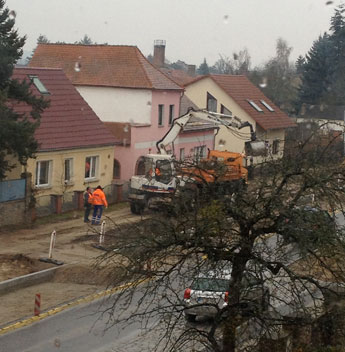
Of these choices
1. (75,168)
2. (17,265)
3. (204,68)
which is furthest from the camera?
(204,68)

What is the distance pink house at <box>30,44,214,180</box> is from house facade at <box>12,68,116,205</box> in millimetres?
2700

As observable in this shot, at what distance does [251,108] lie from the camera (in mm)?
52750

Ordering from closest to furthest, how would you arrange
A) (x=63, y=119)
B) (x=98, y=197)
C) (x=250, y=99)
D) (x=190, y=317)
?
(x=190, y=317) → (x=98, y=197) → (x=63, y=119) → (x=250, y=99)

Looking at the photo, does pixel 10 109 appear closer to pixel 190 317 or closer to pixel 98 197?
pixel 98 197

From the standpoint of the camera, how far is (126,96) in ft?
131

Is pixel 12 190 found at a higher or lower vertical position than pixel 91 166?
lower

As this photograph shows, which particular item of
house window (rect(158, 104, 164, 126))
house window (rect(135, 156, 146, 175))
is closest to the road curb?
house window (rect(135, 156, 146, 175))

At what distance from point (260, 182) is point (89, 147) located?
23496 millimetres

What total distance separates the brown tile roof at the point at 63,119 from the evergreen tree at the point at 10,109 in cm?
311

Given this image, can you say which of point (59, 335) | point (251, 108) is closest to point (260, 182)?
point (59, 335)

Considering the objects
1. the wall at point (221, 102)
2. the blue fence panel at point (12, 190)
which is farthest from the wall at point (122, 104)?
the blue fence panel at point (12, 190)

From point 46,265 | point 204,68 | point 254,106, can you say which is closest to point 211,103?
point 254,106

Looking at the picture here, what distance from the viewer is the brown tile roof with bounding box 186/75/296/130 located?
52125 millimetres

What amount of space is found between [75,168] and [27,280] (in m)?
13.3
